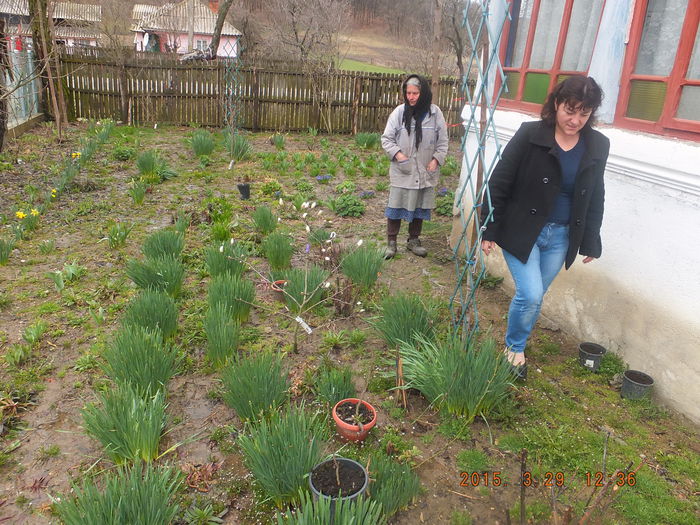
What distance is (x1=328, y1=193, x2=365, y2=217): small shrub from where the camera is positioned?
19.8ft

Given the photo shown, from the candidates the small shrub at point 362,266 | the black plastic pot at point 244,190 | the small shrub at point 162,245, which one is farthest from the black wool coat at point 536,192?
the black plastic pot at point 244,190

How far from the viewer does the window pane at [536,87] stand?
13.1 ft

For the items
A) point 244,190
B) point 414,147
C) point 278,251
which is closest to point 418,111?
point 414,147

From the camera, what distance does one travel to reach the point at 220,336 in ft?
9.26

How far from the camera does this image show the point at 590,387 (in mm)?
3016

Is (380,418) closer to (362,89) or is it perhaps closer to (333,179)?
(333,179)

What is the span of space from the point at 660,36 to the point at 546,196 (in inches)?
54.5

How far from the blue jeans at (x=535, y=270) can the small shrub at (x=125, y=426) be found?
1.87m

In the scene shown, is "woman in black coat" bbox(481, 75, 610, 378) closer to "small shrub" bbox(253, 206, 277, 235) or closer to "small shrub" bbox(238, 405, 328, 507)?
"small shrub" bbox(238, 405, 328, 507)

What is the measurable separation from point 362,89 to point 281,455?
10.7m

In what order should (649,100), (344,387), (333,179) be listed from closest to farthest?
(344,387) → (649,100) → (333,179)

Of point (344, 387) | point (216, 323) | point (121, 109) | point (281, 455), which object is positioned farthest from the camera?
point (121, 109)

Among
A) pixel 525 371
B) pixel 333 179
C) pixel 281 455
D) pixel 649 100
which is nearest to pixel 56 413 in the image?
pixel 281 455

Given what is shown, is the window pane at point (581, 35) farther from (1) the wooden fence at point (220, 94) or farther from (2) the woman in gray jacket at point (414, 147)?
(1) the wooden fence at point (220, 94)
